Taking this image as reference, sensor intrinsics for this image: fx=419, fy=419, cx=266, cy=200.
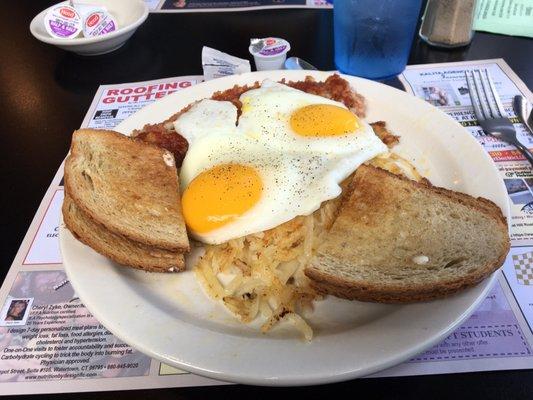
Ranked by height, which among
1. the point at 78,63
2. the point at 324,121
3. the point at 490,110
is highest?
the point at 324,121

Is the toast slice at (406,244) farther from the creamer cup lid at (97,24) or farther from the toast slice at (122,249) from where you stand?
the creamer cup lid at (97,24)

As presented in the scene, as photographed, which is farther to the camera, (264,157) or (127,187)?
(264,157)

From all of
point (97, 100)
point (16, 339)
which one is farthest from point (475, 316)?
point (97, 100)

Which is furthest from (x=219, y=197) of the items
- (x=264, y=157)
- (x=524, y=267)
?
(x=524, y=267)

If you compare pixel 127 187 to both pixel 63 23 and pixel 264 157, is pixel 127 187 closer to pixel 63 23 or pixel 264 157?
pixel 264 157

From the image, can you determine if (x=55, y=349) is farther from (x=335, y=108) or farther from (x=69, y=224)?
(x=335, y=108)

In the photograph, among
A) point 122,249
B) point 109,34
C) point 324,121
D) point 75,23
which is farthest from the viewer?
point 75,23

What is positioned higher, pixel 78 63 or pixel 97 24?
pixel 97 24
